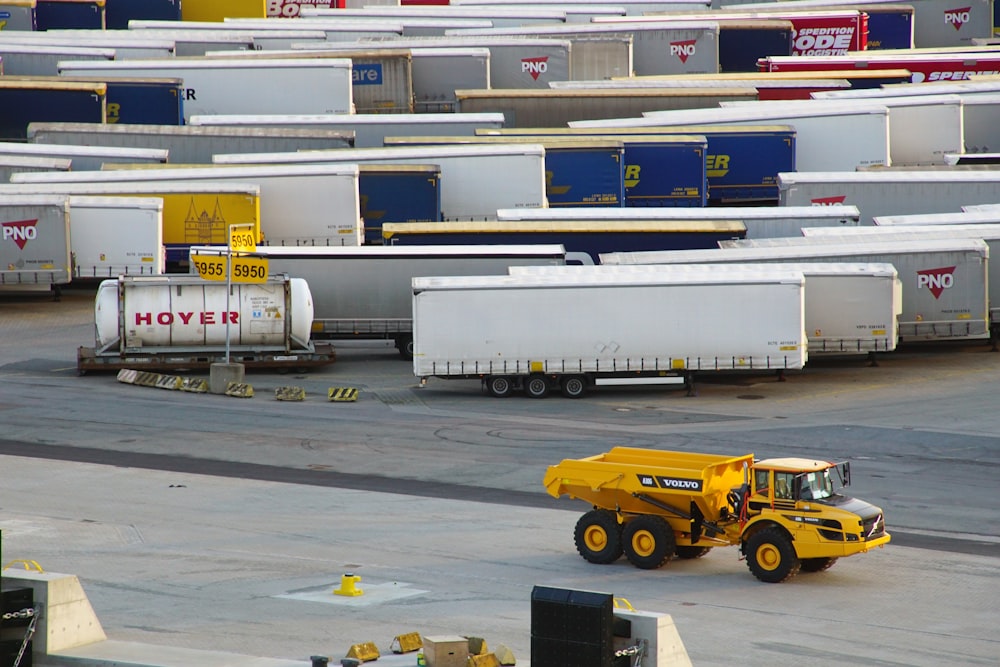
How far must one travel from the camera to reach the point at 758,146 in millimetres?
52438

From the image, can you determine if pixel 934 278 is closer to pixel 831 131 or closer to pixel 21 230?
pixel 831 131

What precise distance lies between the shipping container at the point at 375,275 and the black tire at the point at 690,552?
18.6 metres

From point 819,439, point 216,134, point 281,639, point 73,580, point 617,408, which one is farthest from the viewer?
point 216,134

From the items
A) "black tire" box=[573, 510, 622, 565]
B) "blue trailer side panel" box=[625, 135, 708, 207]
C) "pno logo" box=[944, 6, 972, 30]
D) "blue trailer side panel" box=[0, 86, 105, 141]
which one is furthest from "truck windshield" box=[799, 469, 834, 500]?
"pno logo" box=[944, 6, 972, 30]

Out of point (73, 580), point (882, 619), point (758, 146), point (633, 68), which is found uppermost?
point (633, 68)

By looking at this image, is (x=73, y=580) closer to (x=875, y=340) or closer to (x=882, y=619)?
(x=882, y=619)

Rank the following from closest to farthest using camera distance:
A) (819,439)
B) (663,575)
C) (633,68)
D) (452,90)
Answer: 1. (663,575)
2. (819,439)
3. (452,90)
4. (633,68)

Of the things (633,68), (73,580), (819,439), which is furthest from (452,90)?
(73,580)

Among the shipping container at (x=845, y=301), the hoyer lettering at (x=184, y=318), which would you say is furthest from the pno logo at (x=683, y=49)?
the hoyer lettering at (x=184, y=318)

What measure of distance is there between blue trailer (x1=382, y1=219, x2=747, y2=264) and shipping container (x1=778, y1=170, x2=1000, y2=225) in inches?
197

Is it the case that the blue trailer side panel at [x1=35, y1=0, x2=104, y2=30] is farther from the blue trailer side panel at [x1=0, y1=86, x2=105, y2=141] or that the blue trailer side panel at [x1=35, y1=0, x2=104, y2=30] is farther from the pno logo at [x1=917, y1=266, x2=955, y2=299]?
the pno logo at [x1=917, y1=266, x2=955, y2=299]

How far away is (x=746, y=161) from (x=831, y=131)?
363 cm

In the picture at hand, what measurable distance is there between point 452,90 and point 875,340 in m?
29.2

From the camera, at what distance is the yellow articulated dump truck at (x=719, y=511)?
20.9 metres
